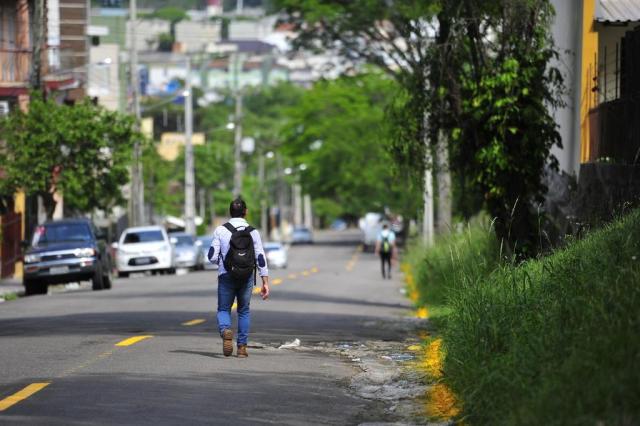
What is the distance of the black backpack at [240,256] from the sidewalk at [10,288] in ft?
61.8

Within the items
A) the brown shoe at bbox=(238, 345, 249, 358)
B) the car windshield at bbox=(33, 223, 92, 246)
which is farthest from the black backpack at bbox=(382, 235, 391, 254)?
the brown shoe at bbox=(238, 345, 249, 358)

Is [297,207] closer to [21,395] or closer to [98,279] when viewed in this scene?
[98,279]

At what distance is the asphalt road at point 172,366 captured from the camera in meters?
11.8

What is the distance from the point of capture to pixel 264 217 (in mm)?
130375

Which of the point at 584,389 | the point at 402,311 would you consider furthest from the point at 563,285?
the point at 402,311

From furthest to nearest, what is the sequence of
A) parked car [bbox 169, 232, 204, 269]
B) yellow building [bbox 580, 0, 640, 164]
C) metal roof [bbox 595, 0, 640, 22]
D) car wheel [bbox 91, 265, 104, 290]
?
parked car [bbox 169, 232, 204, 269] → car wheel [bbox 91, 265, 104, 290] → metal roof [bbox 595, 0, 640, 22] → yellow building [bbox 580, 0, 640, 164]

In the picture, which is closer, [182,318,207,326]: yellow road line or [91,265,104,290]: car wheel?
[182,318,207,326]: yellow road line

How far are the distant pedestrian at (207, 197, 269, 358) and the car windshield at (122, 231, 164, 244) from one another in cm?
3381

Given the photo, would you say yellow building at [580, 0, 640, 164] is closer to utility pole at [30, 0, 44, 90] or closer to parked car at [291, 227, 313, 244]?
utility pole at [30, 0, 44, 90]

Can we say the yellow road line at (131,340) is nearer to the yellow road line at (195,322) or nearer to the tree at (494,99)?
the yellow road line at (195,322)

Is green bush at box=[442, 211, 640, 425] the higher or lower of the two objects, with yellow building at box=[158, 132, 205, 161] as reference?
lower

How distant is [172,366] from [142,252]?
35167mm

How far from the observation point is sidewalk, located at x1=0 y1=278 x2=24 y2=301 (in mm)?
35231

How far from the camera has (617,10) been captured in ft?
76.0
